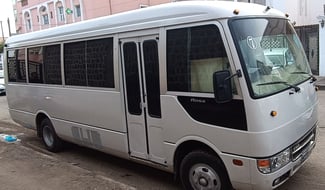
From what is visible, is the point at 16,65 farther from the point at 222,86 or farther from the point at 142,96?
the point at 222,86

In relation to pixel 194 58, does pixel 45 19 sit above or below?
above

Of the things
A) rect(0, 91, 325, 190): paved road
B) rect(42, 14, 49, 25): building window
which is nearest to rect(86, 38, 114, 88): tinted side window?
rect(0, 91, 325, 190): paved road

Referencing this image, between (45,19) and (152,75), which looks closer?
(152,75)

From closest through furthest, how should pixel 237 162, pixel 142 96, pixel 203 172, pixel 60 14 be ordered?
pixel 237 162
pixel 203 172
pixel 142 96
pixel 60 14

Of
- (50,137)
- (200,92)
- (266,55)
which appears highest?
(266,55)

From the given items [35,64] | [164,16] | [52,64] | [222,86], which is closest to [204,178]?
[222,86]

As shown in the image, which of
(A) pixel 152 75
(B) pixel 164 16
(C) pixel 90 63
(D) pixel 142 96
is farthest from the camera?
(C) pixel 90 63

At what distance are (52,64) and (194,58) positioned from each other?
368 cm

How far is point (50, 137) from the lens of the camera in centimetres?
749

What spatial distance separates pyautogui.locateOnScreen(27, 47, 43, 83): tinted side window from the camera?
7.31 m

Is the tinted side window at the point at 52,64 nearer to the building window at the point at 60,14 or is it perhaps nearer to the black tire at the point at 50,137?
the black tire at the point at 50,137

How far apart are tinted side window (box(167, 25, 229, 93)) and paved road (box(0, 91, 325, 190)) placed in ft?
5.35

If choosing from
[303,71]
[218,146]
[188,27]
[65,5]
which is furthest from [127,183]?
[65,5]

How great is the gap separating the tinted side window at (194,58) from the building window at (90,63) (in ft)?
4.24
